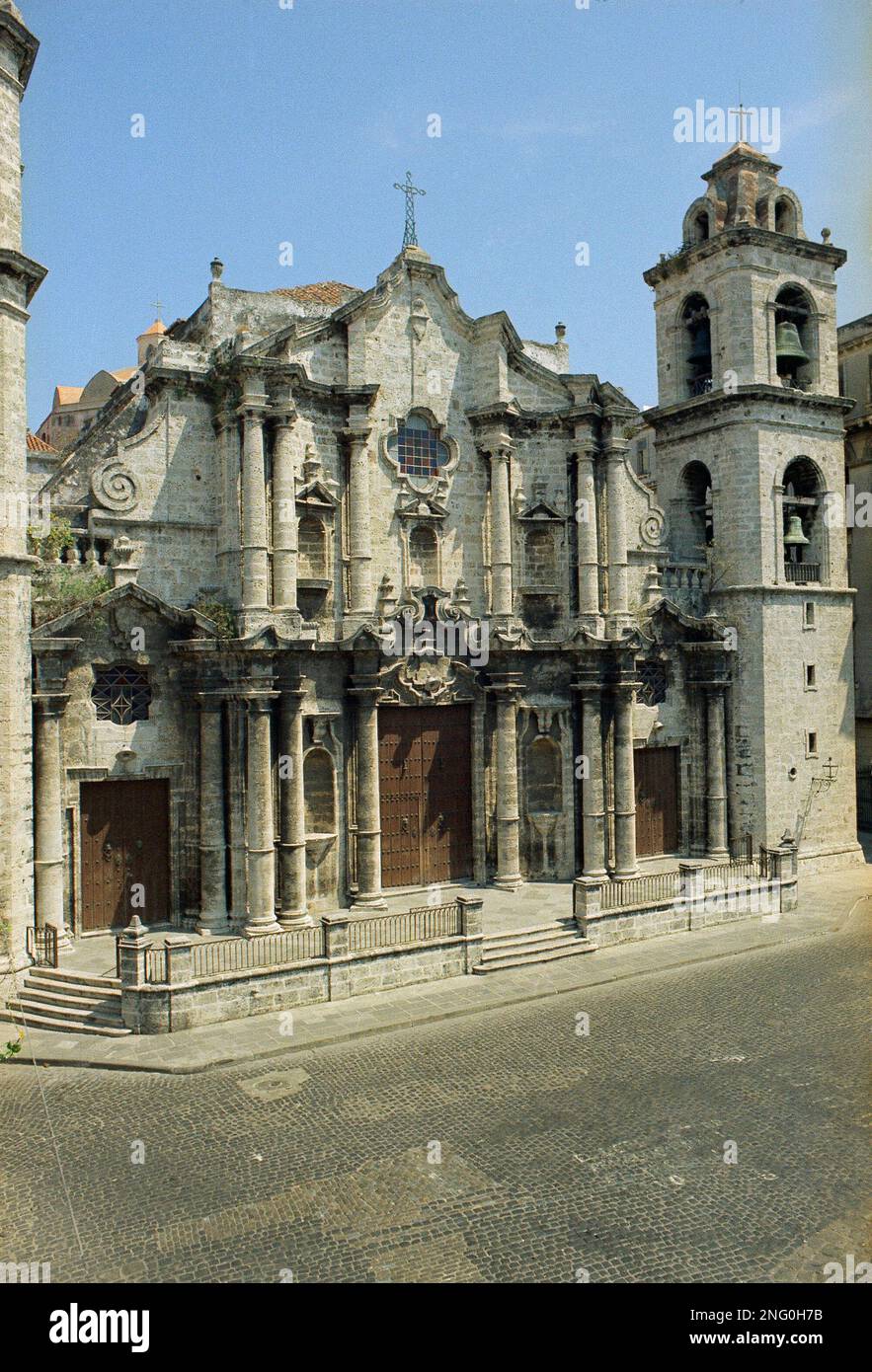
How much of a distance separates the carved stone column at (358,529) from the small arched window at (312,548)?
2.14 feet

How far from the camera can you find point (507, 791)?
80.7 ft

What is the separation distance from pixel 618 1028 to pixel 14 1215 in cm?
987

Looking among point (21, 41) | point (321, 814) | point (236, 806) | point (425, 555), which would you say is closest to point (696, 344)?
point (425, 555)

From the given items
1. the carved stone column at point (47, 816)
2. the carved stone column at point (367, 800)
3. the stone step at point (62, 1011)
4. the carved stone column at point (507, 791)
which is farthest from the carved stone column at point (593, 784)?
the carved stone column at point (47, 816)

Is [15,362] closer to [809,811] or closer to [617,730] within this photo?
[617,730]

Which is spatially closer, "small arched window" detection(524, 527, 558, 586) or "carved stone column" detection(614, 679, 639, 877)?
"carved stone column" detection(614, 679, 639, 877)

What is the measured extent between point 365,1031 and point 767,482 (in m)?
19.2

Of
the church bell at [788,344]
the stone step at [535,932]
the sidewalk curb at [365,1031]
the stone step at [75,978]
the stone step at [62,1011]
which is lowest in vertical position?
the sidewalk curb at [365,1031]

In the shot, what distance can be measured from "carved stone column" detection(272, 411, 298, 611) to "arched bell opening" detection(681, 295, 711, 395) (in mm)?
14423

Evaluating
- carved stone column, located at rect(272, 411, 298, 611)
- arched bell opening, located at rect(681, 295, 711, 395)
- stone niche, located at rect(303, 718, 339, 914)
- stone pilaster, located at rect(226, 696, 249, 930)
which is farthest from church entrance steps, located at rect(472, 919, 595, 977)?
arched bell opening, located at rect(681, 295, 711, 395)

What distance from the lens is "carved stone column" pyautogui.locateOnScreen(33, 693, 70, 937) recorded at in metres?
19.1

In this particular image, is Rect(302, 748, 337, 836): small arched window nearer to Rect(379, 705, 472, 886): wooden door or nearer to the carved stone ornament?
Rect(379, 705, 472, 886): wooden door

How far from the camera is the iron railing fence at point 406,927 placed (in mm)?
19109

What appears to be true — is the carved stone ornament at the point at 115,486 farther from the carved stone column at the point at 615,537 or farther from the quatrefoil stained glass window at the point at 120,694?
the carved stone column at the point at 615,537
